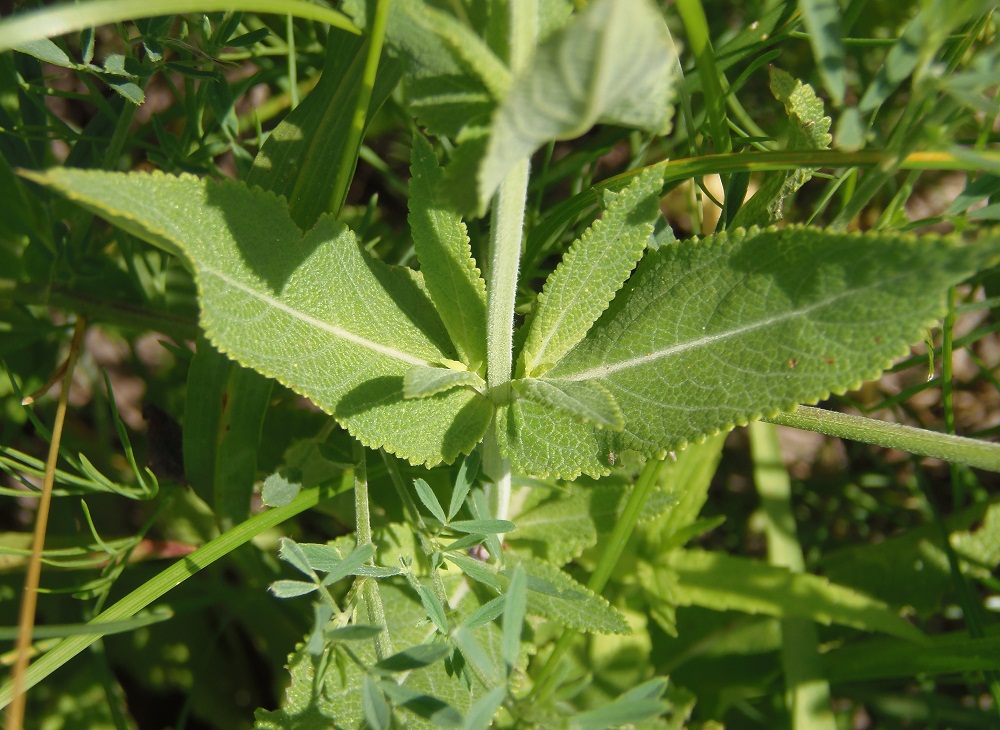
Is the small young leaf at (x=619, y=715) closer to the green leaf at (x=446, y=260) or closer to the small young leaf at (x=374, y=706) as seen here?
the small young leaf at (x=374, y=706)

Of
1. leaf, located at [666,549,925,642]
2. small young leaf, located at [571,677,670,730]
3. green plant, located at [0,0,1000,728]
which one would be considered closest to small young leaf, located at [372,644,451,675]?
green plant, located at [0,0,1000,728]

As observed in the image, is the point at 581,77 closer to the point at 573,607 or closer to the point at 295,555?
the point at 295,555

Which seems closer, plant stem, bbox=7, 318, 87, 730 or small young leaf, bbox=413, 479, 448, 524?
plant stem, bbox=7, 318, 87, 730

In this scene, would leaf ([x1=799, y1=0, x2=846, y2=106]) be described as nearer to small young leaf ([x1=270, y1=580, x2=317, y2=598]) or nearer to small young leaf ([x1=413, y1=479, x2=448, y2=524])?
small young leaf ([x1=413, y1=479, x2=448, y2=524])

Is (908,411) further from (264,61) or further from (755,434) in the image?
(264,61)

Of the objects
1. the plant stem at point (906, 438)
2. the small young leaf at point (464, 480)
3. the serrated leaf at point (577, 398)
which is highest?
the serrated leaf at point (577, 398)

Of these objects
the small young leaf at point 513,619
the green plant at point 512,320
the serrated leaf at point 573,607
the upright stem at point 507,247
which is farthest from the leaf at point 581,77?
the serrated leaf at point 573,607

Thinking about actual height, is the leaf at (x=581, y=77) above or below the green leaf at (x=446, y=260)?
above
